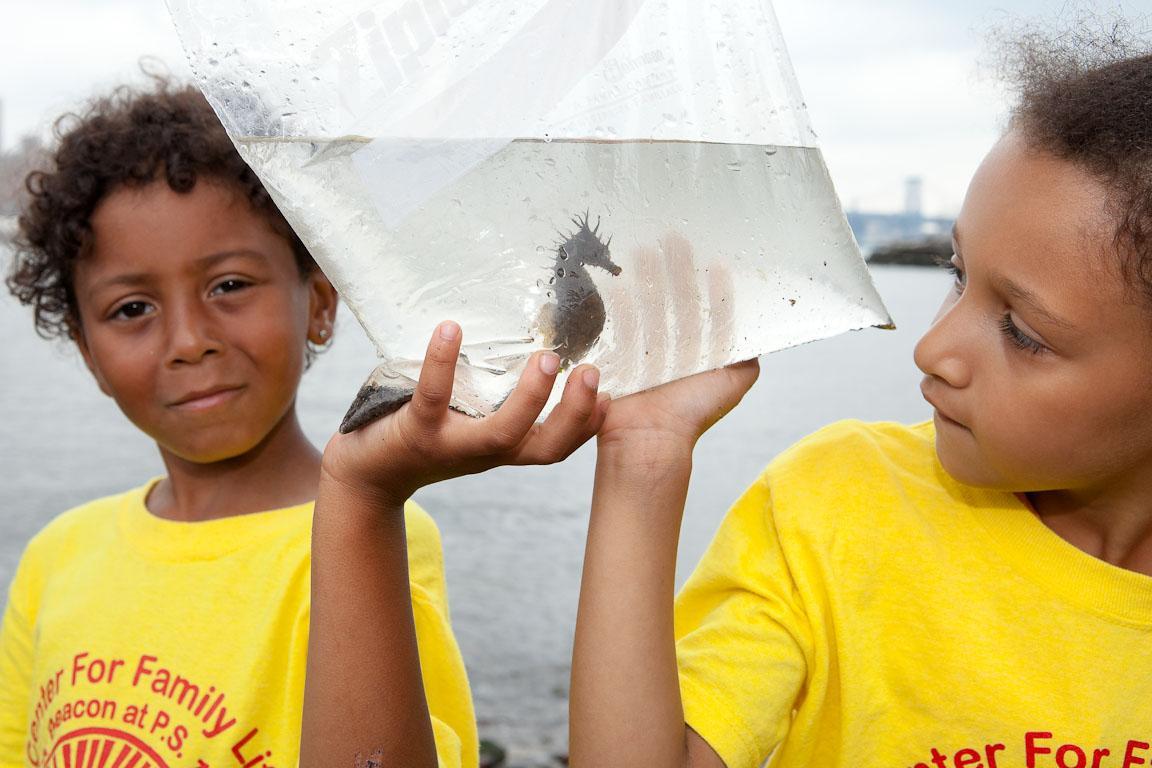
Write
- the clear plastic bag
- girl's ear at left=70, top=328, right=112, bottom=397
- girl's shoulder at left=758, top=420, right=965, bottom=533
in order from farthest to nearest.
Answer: girl's ear at left=70, top=328, right=112, bottom=397 → girl's shoulder at left=758, top=420, right=965, bottom=533 → the clear plastic bag

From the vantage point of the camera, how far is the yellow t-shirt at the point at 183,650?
176cm

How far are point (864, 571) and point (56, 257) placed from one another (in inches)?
60.6

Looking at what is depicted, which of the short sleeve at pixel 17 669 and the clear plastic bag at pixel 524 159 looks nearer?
the clear plastic bag at pixel 524 159

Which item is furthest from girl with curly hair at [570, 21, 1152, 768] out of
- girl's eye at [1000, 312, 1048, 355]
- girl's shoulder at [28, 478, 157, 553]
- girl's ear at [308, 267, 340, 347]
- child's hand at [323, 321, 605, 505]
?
girl's shoulder at [28, 478, 157, 553]

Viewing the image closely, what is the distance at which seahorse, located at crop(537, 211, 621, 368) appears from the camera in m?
1.22

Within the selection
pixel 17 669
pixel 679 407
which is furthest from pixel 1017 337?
pixel 17 669

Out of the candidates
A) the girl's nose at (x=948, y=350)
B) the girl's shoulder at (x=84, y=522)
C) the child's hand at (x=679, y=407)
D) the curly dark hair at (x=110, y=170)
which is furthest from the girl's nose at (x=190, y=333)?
the girl's nose at (x=948, y=350)

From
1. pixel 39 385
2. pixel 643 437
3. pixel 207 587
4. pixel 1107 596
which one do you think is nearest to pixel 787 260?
pixel 643 437

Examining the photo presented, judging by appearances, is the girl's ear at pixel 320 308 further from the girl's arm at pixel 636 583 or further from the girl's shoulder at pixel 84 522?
the girl's arm at pixel 636 583

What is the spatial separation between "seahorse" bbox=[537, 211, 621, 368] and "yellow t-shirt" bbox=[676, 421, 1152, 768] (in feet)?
1.97

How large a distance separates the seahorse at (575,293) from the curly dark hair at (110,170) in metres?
0.95

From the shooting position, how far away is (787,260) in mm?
1287

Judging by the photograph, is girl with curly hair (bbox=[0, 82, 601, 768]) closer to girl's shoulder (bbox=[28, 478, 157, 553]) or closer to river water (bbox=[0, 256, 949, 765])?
girl's shoulder (bbox=[28, 478, 157, 553])

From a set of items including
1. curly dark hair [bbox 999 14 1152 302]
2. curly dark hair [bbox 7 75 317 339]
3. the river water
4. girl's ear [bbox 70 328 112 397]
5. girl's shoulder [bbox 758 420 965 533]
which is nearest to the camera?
curly dark hair [bbox 999 14 1152 302]
